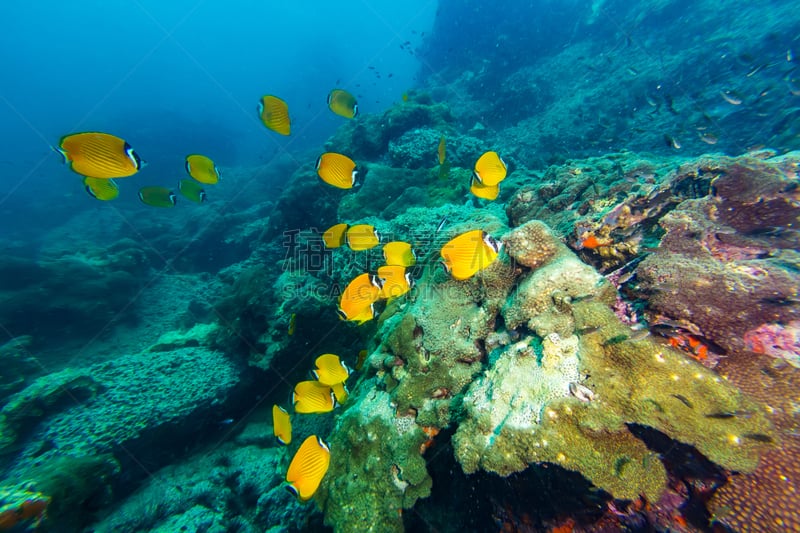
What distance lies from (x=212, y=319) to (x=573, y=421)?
10.4m

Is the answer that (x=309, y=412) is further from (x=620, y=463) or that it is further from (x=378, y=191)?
(x=378, y=191)

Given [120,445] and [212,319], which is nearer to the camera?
[120,445]

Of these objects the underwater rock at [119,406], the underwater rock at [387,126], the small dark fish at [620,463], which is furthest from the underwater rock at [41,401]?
the underwater rock at [387,126]

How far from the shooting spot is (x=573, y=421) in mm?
1964

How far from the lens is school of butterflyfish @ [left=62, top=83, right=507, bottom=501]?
8.12 feet

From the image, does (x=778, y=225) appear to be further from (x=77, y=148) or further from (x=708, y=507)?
(x=77, y=148)

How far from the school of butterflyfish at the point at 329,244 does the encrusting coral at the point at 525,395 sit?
0.39m

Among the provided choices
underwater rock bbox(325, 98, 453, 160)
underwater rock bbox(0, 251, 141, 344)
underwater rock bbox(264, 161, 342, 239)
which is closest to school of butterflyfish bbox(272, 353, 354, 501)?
underwater rock bbox(264, 161, 342, 239)

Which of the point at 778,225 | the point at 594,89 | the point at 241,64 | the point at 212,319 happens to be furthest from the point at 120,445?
the point at 241,64

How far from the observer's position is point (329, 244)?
442cm

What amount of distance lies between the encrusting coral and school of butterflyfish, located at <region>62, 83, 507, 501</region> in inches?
15.5

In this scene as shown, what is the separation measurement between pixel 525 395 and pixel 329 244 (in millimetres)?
3153

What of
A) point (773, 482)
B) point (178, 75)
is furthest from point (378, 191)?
point (178, 75)

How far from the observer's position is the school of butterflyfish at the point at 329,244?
2475 millimetres
